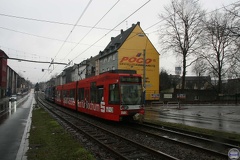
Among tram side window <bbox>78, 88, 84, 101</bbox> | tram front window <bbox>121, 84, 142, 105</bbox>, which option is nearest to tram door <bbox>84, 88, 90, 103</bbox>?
tram side window <bbox>78, 88, 84, 101</bbox>

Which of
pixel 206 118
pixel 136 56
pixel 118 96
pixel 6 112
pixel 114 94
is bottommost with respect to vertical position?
pixel 6 112

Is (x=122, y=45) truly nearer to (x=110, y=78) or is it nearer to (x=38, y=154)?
(x=110, y=78)

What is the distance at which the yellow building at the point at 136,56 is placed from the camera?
150ft

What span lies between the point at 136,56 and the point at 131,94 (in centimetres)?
3178

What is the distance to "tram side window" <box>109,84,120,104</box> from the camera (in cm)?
1515

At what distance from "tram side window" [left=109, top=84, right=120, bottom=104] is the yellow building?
28564mm

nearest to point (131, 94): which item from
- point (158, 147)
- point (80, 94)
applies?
point (158, 147)

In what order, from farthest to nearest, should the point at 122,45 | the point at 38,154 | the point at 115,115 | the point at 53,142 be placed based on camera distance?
the point at 122,45 < the point at 115,115 < the point at 53,142 < the point at 38,154

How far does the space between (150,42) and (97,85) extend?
106 feet

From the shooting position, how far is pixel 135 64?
4666 cm

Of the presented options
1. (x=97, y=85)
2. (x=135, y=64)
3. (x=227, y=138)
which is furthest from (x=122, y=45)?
(x=227, y=138)

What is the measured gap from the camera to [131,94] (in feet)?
50.7

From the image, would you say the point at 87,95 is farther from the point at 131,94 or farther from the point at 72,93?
the point at 72,93

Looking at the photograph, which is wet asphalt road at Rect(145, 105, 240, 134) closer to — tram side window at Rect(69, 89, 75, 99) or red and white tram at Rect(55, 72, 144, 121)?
red and white tram at Rect(55, 72, 144, 121)
